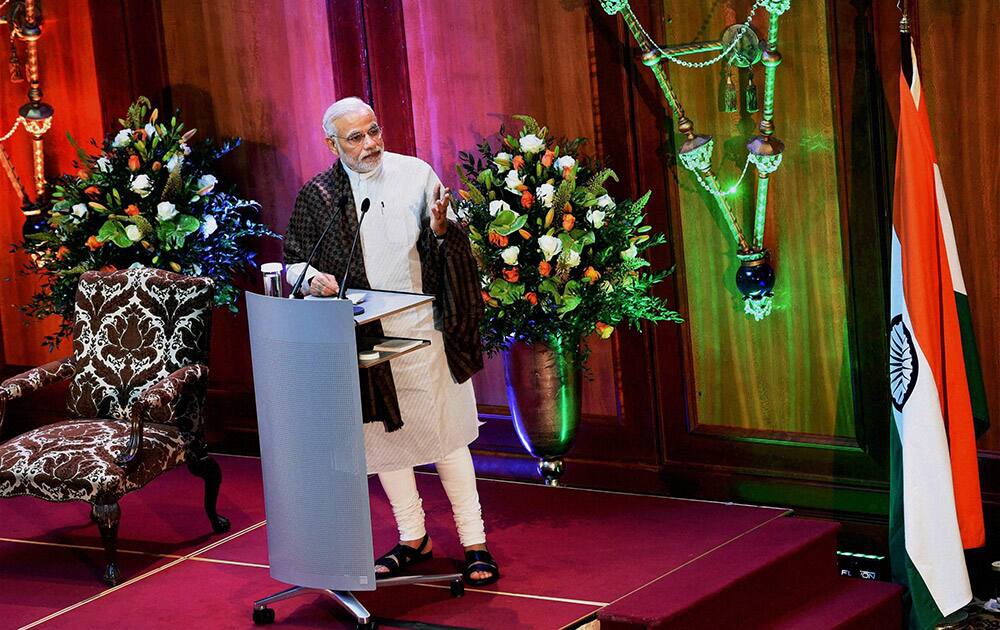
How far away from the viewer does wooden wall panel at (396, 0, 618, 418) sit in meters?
5.18

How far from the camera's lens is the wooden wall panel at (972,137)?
428 centimetres

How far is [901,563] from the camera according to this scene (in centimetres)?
447

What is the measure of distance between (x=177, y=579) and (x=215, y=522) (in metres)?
0.49

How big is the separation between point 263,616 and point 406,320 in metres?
0.98

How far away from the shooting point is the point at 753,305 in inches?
190

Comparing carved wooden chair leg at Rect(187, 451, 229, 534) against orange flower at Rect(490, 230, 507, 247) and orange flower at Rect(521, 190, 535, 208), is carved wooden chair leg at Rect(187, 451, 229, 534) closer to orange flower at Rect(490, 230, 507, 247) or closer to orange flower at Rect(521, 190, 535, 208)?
orange flower at Rect(490, 230, 507, 247)

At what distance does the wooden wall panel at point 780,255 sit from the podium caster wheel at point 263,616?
1760 mm

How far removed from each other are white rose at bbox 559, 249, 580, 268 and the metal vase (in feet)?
→ 1.07

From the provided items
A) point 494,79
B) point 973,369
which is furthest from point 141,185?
point 973,369

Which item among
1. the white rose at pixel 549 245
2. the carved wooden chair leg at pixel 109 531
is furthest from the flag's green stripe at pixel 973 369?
the carved wooden chair leg at pixel 109 531

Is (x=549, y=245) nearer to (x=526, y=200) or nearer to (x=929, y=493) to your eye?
(x=526, y=200)

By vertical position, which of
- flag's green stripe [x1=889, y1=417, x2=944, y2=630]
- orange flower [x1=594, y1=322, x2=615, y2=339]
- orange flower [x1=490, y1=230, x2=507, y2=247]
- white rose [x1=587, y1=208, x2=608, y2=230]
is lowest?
flag's green stripe [x1=889, y1=417, x2=944, y2=630]

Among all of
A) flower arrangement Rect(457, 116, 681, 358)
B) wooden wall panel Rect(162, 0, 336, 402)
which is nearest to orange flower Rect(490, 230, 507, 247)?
flower arrangement Rect(457, 116, 681, 358)

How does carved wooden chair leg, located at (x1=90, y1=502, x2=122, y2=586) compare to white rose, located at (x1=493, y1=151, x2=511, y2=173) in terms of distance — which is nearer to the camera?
carved wooden chair leg, located at (x1=90, y1=502, x2=122, y2=586)
